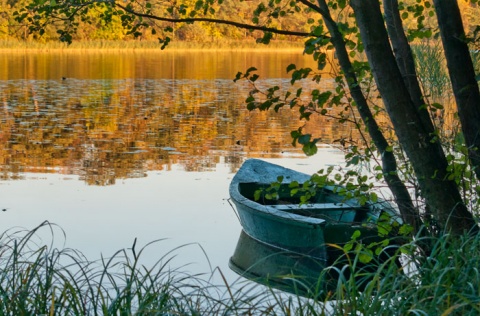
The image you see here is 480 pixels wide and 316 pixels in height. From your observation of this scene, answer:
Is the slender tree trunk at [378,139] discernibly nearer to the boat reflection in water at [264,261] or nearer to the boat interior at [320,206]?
the boat interior at [320,206]

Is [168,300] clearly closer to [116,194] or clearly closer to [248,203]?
[248,203]

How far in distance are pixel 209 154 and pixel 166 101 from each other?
30.7ft

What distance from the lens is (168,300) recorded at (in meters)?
4.00

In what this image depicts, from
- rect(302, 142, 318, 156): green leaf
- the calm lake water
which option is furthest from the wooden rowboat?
rect(302, 142, 318, 156): green leaf

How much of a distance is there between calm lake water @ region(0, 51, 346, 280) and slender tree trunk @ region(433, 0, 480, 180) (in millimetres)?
1596

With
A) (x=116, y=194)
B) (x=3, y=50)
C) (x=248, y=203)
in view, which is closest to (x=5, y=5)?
(x=3, y=50)

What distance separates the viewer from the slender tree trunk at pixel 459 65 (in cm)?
502

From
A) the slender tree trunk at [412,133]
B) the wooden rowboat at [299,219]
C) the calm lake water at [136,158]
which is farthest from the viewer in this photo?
→ the calm lake water at [136,158]

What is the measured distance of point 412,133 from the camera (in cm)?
494

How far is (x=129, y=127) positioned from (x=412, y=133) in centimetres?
1372

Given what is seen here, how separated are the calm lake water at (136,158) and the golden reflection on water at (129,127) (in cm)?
2

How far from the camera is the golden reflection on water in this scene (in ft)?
46.6

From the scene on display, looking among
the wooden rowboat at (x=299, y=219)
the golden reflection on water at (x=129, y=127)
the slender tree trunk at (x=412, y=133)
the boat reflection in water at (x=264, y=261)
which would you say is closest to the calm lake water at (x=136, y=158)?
the golden reflection on water at (x=129, y=127)

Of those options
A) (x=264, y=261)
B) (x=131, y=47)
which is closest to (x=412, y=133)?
(x=264, y=261)
